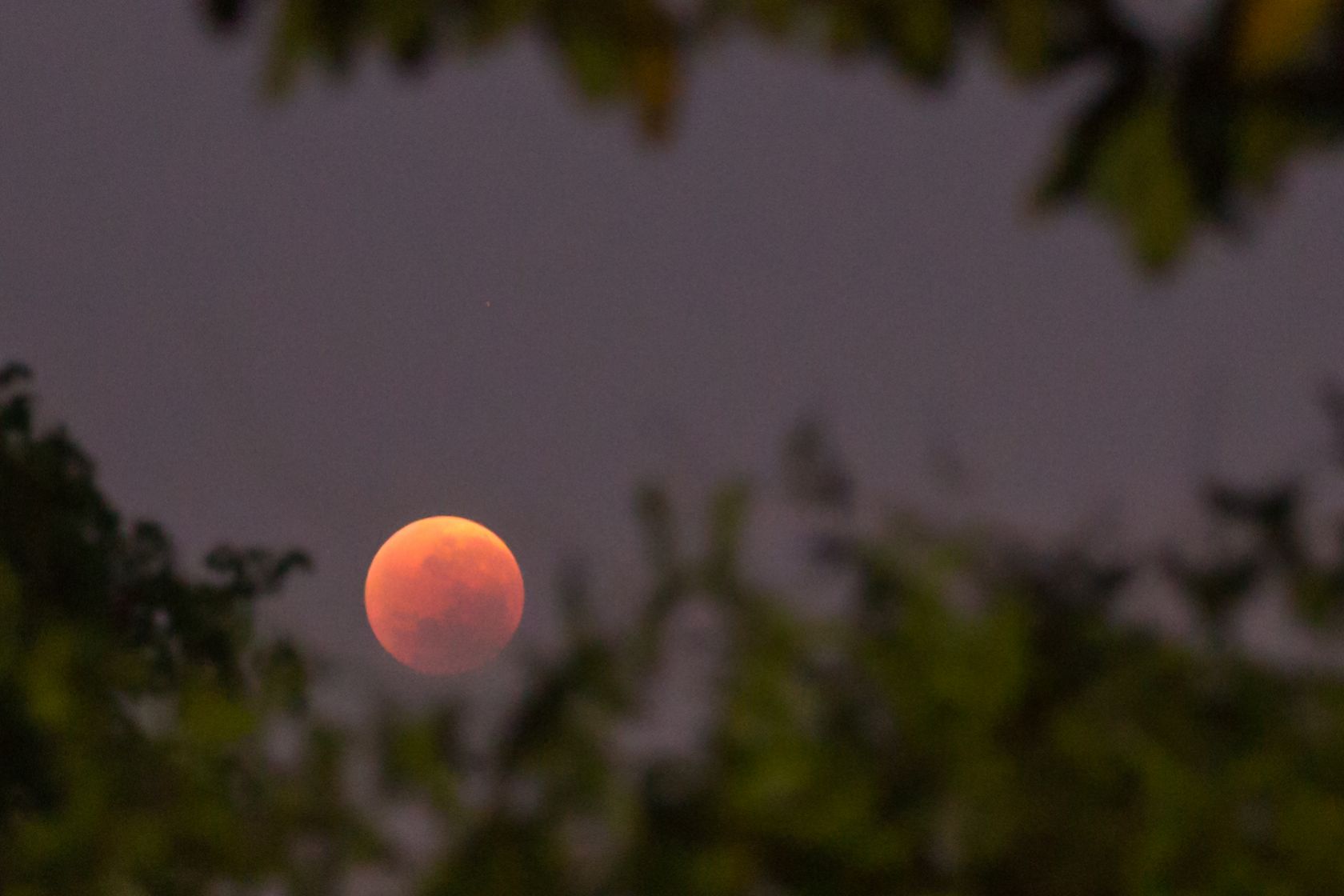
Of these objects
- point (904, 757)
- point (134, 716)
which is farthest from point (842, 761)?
point (134, 716)

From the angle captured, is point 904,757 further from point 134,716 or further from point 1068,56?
point 1068,56

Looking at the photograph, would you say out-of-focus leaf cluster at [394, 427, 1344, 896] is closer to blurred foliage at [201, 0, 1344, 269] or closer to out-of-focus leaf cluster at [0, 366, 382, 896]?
out-of-focus leaf cluster at [0, 366, 382, 896]

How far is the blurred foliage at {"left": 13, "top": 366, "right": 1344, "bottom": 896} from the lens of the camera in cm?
155

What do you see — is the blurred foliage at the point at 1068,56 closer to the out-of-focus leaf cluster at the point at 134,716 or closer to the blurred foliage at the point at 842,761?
the out-of-focus leaf cluster at the point at 134,716

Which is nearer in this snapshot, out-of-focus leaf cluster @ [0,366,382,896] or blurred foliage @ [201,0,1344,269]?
out-of-focus leaf cluster @ [0,366,382,896]

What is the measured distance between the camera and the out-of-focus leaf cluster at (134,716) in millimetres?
1759

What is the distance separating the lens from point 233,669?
2.20m

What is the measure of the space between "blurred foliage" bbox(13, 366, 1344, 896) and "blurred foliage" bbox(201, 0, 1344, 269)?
171cm

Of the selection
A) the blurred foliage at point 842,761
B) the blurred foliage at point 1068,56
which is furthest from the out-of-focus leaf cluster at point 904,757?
the blurred foliage at point 1068,56

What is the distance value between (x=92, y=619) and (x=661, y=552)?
1203 mm

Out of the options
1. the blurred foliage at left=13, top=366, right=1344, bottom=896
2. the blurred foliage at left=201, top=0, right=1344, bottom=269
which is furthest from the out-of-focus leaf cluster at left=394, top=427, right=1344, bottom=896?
the blurred foliage at left=201, top=0, right=1344, bottom=269

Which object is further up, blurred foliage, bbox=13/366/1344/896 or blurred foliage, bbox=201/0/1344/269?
blurred foliage, bbox=201/0/1344/269

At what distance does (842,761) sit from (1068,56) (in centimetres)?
273

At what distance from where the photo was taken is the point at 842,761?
62.1 inches
